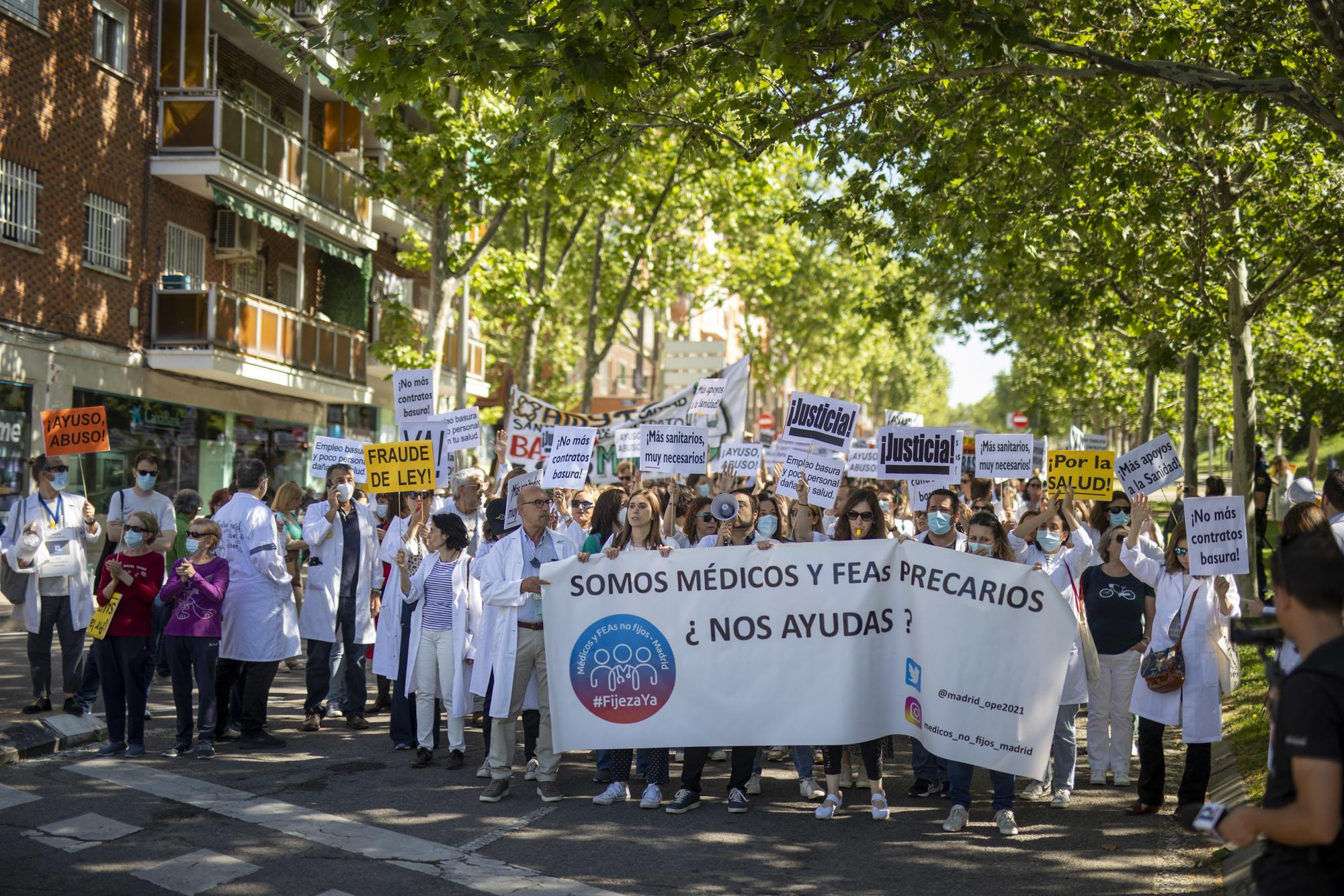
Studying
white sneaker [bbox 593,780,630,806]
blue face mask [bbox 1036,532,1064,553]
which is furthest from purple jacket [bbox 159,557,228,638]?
blue face mask [bbox 1036,532,1064,553]

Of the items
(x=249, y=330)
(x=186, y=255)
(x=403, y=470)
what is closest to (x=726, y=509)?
(x=403, y=470)

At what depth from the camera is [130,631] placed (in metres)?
9.00

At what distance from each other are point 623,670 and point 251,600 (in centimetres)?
309

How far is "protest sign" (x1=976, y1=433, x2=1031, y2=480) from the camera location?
1262cm

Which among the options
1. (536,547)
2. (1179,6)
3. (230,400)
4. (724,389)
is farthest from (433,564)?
(230,400)

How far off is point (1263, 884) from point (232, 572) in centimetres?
776

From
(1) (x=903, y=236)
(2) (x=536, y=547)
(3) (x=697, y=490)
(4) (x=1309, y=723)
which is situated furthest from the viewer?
(3) (x=697, y=490)

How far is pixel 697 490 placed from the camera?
15.2m

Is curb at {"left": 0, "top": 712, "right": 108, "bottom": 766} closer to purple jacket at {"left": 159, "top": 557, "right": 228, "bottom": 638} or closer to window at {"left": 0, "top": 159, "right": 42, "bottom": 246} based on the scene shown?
purple jacket at {"left": 159, "top": 557, "right": 228, "bottom": 638}

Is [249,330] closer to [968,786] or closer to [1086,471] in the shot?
[1086,471]

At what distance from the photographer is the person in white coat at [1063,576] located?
8422 millimetres

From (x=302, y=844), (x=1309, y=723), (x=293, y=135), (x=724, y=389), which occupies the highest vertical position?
(x=293, y=135)

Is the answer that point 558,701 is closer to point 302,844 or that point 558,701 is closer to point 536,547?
point 536,547

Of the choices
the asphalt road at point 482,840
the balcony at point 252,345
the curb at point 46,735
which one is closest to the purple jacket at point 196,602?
the asphalt road at point 482,840
